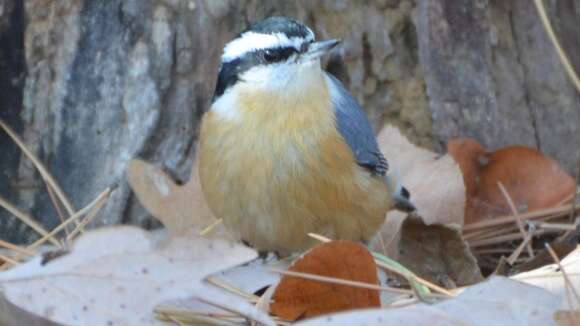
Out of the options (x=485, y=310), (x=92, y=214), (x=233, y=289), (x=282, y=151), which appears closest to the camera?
(x=485, y=310)

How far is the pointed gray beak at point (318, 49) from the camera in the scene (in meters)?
3.98

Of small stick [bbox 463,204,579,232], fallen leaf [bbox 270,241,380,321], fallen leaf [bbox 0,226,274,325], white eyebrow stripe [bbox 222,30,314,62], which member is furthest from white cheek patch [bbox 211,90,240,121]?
fallen leaf [bbox 0,226,274,325]

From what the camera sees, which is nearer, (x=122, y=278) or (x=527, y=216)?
(x=122, y=278)

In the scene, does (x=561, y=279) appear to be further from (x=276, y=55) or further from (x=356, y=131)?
(x=276, y=55)

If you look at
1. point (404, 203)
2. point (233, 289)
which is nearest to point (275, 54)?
point (404, 203)

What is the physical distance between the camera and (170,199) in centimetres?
414

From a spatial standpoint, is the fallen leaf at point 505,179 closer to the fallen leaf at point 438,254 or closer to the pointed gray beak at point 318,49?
the fallen leaf at point 438,254

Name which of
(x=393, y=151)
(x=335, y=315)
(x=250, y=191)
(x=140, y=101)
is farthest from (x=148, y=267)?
(x=393, y=151)

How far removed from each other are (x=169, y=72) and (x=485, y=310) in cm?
203

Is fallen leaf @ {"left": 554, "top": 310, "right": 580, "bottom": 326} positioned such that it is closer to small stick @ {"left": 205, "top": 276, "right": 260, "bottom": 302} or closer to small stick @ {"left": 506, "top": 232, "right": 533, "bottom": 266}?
small stick @ {"left": 205, "top": 276, "right": 260, "bottom": 302}

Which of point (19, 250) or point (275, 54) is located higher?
point (275, 54)

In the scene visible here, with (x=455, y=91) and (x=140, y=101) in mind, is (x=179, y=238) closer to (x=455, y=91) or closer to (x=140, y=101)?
(x=140, y=101)

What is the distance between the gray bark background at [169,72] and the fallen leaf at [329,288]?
4.99 feet

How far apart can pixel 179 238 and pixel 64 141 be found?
1817 mm
